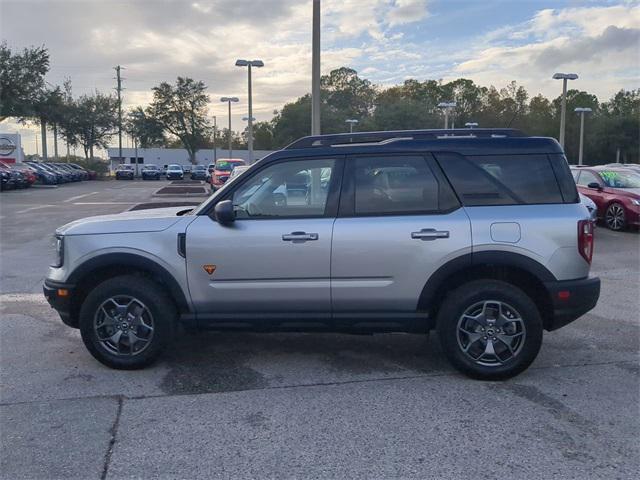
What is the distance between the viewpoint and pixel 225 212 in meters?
4.56

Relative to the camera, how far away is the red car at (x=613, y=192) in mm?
13844

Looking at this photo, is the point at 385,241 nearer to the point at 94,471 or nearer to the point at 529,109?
the point at 94,471

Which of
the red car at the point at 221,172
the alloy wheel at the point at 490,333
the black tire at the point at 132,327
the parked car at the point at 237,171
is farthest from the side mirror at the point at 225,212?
the red car at the point at 221,172

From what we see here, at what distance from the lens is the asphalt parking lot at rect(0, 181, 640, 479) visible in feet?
11.1

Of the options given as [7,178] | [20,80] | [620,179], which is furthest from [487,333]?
[20,80]

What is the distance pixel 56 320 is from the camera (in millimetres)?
6496

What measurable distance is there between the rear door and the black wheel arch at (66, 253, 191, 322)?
1.30m

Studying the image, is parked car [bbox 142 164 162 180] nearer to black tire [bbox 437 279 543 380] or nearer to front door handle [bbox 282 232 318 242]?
front door handle [bbox 282 232 318 242]

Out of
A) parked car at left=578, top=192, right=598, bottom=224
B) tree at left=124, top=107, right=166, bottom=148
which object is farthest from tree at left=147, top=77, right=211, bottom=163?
parked car at left=578, top=192, right=598, bottom=224

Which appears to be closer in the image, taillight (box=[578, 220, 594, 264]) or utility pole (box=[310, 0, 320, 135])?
taillight (box=[578, 220, 594, 264])

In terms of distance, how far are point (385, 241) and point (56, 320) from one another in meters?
4.06

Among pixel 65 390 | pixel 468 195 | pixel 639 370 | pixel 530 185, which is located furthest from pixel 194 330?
pixel 639 370

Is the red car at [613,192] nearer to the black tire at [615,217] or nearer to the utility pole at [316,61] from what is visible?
the black tire at [615,217]

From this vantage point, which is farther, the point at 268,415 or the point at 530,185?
the point at 530,185
